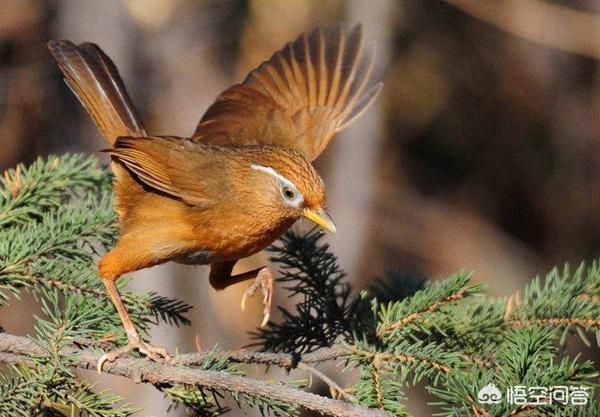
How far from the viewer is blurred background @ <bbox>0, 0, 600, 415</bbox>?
24.7 feet

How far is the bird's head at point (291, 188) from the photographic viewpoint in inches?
152

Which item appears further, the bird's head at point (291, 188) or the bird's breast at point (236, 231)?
the bird's breast at point (236, 231)

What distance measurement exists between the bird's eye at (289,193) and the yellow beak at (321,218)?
76mm

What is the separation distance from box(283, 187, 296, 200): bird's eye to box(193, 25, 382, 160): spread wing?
3.40ft

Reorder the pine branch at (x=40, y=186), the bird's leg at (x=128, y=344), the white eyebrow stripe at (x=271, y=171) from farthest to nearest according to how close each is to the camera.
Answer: the pine branch at (x=40, y=186) < the white eyebrow stripe at (x=271, y=171) < the bird's leg at (x=128, y=344)

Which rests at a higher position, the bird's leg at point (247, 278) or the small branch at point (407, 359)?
the bird's leg at point (247, 278)

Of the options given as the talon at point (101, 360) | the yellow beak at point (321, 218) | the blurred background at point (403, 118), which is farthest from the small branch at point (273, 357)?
the blurred background at point (403, 118)

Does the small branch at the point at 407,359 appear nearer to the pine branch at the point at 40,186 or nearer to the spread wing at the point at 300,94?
the pine branch at the point at 40,186

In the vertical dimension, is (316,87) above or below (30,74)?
below

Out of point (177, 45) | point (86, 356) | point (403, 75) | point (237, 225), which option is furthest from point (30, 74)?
point (86, 356)

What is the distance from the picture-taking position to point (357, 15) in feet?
24.3

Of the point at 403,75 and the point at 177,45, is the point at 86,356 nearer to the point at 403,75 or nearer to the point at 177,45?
the point at 177,45

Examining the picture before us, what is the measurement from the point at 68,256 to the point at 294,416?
4.27 ft

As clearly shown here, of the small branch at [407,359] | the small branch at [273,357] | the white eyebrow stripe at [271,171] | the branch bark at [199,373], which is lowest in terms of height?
the branch bark at [199,373]
